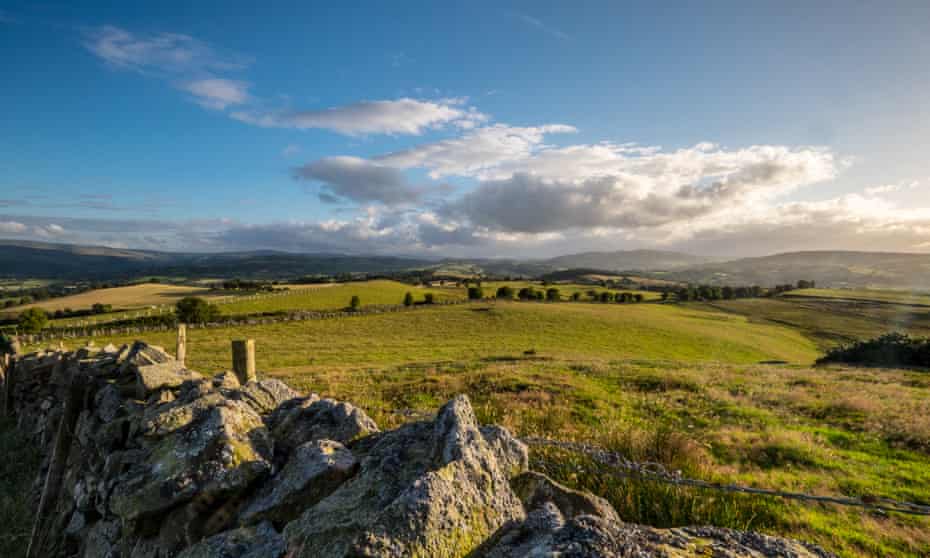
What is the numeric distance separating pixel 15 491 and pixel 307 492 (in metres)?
9.47

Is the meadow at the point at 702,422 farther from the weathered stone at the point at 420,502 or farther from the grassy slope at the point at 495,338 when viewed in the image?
the weathered stone at the point at 420,502

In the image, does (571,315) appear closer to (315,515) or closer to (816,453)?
(816,453)

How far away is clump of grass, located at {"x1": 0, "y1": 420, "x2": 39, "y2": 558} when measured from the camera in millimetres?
6582

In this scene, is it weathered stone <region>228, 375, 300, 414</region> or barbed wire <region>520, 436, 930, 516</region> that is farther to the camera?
weathered stone <region>228, 375, 300, 414</region>

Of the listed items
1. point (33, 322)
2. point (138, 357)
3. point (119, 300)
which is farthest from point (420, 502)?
point (119, 300)

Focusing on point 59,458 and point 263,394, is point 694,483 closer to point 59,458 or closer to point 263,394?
point 263,394

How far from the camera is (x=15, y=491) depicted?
8.38 meters

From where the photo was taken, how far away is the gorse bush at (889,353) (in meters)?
32.2

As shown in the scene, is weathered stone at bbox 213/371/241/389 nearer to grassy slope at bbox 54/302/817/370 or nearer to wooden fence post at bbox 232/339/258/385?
wooden fence post at bbox 232/339/258/385

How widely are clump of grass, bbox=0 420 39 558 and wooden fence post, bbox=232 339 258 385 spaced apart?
153 inches

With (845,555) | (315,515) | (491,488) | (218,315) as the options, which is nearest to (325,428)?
(315,515)

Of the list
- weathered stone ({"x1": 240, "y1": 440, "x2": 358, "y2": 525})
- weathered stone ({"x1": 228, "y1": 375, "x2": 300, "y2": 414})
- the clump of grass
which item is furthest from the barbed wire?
the clump of grass

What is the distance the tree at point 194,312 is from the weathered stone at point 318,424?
7142 centimetres

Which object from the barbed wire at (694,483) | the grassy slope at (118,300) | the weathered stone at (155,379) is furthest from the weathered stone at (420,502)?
the grassy slope at (118,300)
